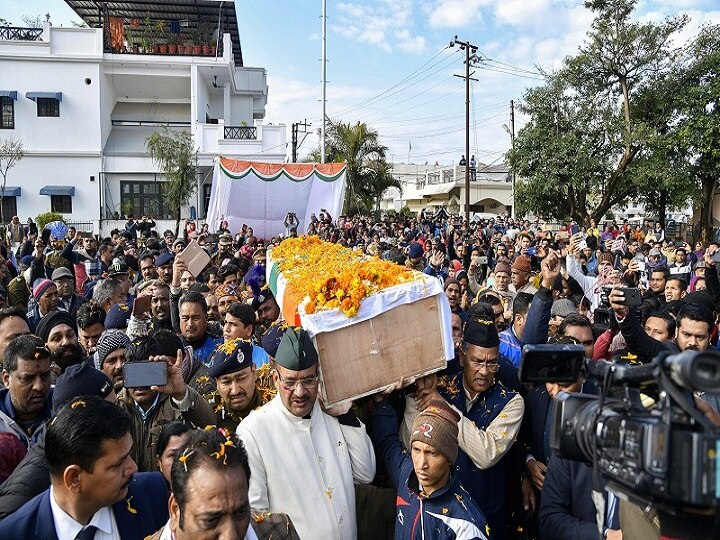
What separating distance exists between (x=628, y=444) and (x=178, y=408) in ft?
7.38

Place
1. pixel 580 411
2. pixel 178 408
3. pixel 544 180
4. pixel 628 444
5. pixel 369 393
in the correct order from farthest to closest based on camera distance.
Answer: pixel 544 180
pixel 369 393
pixel 178 408
pixel 580 411
pixel 628 444

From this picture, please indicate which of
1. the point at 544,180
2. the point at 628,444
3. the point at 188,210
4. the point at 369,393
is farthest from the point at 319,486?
the point at 188,210

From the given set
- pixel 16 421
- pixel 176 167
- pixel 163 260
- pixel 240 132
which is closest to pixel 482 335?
pixel 16 421

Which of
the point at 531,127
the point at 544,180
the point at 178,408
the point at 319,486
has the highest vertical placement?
the point at 531,127

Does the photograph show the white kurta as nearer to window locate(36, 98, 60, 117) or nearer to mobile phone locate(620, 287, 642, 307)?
mobile phone locate(620, 287, 642, 307)

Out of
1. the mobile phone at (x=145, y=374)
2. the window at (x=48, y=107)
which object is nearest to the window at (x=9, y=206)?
the window at (x=48, y=107)

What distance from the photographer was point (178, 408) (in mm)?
3162

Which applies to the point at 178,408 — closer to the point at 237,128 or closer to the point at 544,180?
the point at 544,180

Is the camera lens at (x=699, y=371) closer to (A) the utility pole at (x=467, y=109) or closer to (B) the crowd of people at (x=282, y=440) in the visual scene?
(B) the crowd of people at (x=282, y=440)

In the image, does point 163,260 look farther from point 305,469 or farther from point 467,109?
point 467,109

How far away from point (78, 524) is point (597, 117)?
79.2 ft

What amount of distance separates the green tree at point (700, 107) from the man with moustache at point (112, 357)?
21065 mm

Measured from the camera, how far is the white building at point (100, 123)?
27969 mm

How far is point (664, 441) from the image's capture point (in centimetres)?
148
